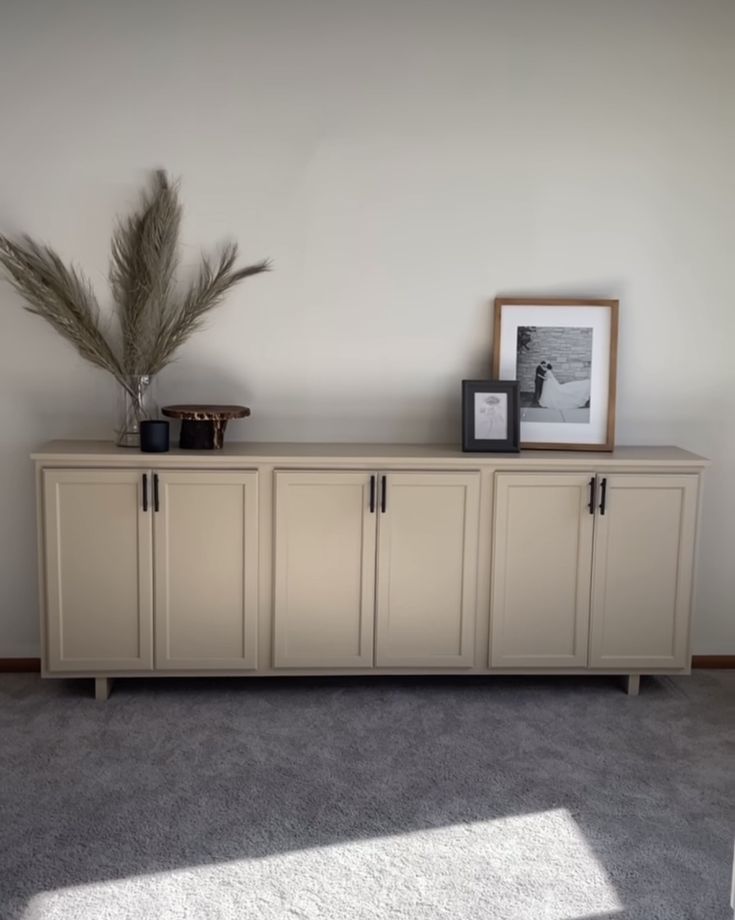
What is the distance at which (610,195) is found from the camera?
400cm

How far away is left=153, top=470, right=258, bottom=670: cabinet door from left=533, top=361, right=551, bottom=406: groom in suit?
1104mm

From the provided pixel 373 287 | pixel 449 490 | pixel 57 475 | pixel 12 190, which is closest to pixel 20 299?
pixel 12 190

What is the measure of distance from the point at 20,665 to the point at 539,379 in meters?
2.23

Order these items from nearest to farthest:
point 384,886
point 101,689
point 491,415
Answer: point 384,886, point 101,689, point 491,415

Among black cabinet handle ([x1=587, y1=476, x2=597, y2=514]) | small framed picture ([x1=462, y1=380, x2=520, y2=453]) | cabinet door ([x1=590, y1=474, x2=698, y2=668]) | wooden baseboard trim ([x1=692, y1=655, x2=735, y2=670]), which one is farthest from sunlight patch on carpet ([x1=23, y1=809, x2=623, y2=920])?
wooden baseboard trim ([x1=692, y1=655, x2=735, y2=670])

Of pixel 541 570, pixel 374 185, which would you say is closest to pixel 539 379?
pixel 541 570

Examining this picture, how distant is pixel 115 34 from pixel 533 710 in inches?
110

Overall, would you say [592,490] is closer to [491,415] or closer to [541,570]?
[541,570]

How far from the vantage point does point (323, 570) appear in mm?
3744

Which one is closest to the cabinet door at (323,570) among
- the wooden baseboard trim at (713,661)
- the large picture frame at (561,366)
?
the large picture frame at (561,366)

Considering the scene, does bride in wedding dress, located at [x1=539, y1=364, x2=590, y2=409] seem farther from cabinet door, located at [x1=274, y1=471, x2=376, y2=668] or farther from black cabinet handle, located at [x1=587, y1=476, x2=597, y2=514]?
cabinet door, located at [x1=274, y1=471, x2=376, y2=668]

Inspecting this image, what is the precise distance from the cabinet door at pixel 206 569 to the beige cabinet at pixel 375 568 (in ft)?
0.35

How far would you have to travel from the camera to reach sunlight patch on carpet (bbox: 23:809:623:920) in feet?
8.21

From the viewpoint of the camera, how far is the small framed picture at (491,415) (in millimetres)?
3857
